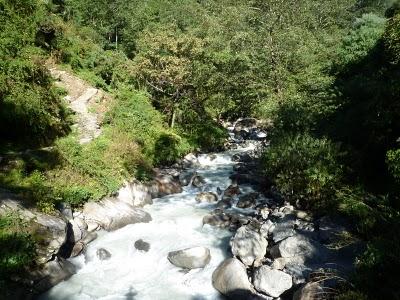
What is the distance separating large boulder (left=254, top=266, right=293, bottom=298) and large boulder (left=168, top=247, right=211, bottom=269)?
213 cm

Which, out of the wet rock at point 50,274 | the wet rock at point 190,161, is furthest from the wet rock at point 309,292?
the wet rock at point 190,161

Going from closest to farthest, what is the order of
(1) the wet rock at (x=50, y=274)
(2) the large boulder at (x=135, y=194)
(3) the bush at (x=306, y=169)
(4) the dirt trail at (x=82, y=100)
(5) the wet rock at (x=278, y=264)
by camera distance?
(1) the wet rock at (x=50, y=274) → (5) the wet rock at (x=278, y=264) → (3) the bush at (x=306, y=169) → (2) the large boulder at (x=135, y=194) → (4) the dirt trail at (x=82, y=100)

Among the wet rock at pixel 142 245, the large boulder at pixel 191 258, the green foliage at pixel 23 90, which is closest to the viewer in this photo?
the large boulder at pixel 191 258

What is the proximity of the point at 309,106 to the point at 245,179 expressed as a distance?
5.10 metres

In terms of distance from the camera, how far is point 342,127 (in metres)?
16.1

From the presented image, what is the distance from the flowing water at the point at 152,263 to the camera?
11430mm

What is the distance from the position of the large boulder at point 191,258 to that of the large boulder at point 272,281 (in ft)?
6.99

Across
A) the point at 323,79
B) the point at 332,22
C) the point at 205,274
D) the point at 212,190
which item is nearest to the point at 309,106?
the point at 323,79

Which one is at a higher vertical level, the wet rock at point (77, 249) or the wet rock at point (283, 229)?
the wet rock at point (283, 229)

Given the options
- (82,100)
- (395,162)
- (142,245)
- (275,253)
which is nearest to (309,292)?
(275,253)

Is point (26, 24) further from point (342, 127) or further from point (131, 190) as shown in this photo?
point (342, 127)

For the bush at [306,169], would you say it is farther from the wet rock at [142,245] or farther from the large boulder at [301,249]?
the wet rock at [142,245]

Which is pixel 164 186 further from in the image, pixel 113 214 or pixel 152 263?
pixel 152 263

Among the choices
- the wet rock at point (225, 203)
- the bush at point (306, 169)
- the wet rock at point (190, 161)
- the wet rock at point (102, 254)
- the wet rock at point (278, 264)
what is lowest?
the wet rock at point (102, 254)
